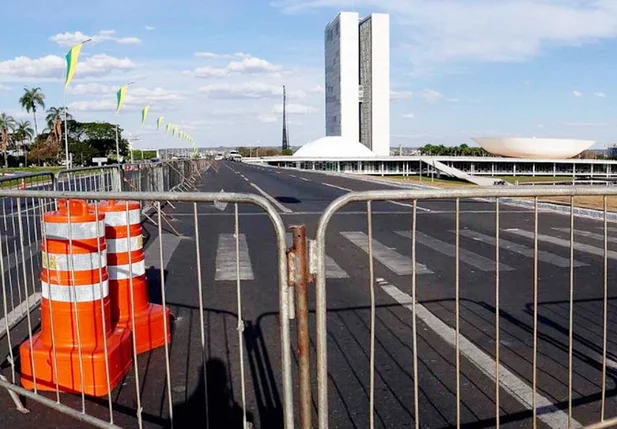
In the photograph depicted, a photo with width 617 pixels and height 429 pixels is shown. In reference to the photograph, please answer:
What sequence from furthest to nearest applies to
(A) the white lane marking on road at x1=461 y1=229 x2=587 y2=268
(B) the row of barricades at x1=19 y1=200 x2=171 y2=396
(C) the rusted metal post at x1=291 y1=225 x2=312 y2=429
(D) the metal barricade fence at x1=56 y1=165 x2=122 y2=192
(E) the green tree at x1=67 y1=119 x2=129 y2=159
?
(E) the green tree at x1=67 y1=119 x2=129 y2=159 → (D) the metal barricade fence at x1=56 y1=165 x2=122 y2=192 → (A) the white lane marking on road at x1=461 y1=229 x2=587 y2=268 → (B) the row of barricades at x1=19 y1=200 x2=171 y2=396 → (C) the rusted metal post at x1=291 y1=225 x2=312 y2=429

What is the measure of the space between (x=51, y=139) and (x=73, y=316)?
11825 centimetres

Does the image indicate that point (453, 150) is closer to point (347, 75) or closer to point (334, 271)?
point (347, 75)

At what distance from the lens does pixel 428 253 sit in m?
10.3

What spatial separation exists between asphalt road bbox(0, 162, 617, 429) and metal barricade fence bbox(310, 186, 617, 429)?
Result: 18 millimetres

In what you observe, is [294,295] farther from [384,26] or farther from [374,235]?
[384,26]

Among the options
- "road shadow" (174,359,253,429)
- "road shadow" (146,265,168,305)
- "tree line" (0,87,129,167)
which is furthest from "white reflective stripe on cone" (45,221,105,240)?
"tree line" (0,87,129,167)

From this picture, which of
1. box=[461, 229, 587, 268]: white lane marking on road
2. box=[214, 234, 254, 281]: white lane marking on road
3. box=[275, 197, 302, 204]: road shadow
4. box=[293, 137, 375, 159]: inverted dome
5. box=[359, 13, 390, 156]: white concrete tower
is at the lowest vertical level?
box=[461, 229, 587, 268]: white lane marking on road

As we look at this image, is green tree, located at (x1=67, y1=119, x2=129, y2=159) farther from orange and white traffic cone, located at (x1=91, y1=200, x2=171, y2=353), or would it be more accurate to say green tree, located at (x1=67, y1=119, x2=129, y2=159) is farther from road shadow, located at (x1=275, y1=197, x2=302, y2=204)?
orange and white traffic cone, located at (x1=91, y1=200, x2=171, y2=353)

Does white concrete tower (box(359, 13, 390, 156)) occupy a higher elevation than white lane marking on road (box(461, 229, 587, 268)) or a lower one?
higher

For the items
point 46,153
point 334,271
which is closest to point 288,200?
point 334,271

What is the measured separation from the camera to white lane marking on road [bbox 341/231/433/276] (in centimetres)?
873

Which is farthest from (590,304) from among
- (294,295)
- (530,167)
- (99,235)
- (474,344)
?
(530,167)

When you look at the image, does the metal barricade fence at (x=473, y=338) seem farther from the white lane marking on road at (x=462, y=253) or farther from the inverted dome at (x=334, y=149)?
the inverted dome at (x=334, y=149)

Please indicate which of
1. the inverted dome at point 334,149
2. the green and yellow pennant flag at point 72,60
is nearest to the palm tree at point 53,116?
the inverted dome at point 334,149
